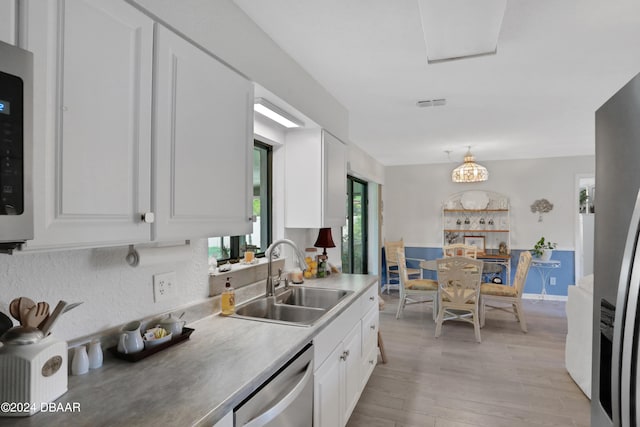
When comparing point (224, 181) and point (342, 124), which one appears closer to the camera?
point (224, 181)

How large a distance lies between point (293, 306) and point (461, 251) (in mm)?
3852

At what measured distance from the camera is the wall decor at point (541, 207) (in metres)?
5.57

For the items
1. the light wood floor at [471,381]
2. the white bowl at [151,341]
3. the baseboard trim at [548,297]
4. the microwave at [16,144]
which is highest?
the microwave at [16,144]

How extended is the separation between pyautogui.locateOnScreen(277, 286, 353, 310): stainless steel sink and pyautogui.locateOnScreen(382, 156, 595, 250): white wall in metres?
4.24

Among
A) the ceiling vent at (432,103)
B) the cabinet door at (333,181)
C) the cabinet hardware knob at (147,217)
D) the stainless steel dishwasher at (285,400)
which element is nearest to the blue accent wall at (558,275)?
the ceiling vent at (432,103)

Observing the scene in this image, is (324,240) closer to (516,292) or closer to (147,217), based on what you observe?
(147,217)

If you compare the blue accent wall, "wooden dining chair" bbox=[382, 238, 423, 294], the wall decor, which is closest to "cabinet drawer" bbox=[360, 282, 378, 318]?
"wooden dining chair" bbox=[382, 238, 423, 294]

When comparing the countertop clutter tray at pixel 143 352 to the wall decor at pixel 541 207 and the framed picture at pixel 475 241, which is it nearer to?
the framed picture at pixel 475 241

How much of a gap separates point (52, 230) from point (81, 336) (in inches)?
21.9

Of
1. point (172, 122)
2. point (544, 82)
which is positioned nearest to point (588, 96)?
point (544, 82)

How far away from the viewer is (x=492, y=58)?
213 centimetres

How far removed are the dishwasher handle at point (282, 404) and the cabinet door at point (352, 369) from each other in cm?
56

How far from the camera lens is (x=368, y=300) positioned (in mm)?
2619

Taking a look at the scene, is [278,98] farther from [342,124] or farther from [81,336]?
[81,336]
